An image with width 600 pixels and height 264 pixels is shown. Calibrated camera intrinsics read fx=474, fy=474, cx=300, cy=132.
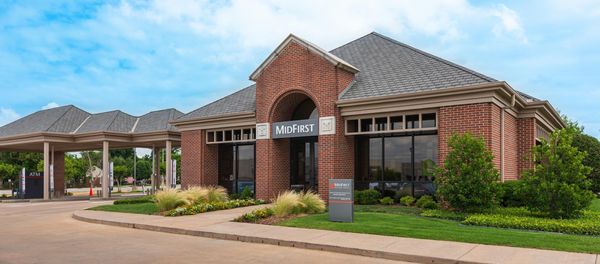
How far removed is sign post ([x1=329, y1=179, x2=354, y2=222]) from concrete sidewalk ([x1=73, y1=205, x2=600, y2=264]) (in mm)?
1461

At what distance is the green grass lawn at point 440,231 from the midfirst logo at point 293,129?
5.26 metres

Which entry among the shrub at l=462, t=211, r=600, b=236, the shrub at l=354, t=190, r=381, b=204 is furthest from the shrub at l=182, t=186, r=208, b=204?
the shrub at l=462, t=211, r=600, b=236

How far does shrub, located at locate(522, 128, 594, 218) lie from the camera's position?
12.7 meters

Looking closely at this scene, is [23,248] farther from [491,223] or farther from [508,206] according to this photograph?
[508,206]

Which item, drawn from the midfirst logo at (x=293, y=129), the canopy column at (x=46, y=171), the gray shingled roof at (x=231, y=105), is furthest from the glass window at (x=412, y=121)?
the canopy column at (x=46, y=171)

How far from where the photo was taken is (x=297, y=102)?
70.7ft

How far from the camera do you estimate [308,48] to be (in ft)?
64.6

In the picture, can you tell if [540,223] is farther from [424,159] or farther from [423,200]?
[424,159]

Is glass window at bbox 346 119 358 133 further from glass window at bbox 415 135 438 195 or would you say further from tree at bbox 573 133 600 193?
tree at bbox 573 133 600 193

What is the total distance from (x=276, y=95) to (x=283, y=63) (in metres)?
1.42

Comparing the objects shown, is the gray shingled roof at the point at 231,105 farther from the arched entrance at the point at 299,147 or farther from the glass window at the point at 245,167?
the glass window at the point at 245,167

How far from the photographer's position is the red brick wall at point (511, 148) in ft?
56.8

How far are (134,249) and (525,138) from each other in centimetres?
1530

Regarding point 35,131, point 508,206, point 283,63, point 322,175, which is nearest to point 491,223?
point 508,206
